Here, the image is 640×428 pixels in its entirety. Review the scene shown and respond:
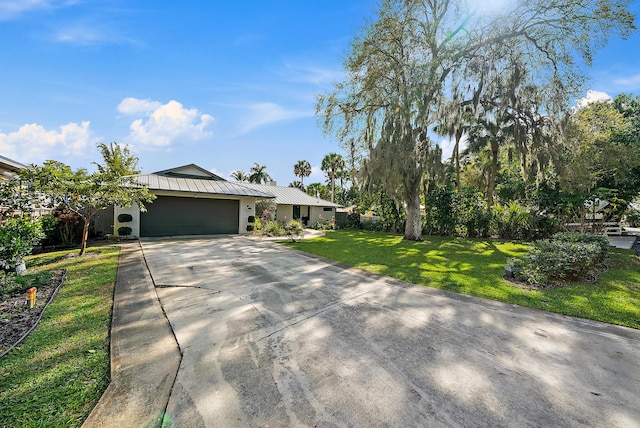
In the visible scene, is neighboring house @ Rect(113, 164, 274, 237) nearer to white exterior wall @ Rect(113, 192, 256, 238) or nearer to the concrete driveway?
white exterior wall @ Rect(113, 192, 256, 238)

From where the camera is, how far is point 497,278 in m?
5.75

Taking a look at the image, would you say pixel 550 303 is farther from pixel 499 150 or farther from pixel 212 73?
pixel 499 150

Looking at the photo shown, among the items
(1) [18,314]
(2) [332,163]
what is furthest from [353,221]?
(1) [18,314]

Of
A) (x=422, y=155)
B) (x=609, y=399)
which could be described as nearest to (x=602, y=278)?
(x=609, y=399)

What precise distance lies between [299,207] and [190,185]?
9263 mm

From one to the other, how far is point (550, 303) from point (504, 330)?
1.69 m

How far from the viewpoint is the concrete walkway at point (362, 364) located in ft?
6.08

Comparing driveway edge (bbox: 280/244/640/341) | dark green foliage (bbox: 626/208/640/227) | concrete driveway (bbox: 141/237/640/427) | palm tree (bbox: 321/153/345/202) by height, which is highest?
palm tree (bbox: 321/153/345/202)

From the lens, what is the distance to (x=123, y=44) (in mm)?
6898

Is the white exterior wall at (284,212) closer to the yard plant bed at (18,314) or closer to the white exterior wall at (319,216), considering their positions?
the white exterior wall at (319,216)

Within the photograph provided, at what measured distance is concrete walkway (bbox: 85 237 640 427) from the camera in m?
1.85

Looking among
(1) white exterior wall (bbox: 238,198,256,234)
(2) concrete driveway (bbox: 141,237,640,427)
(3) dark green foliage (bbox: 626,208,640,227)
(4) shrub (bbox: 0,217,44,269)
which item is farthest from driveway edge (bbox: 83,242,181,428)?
(3) dark green foliage (bbox: 626,208,640,227)

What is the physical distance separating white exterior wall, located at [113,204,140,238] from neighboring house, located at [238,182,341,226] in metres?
8.93

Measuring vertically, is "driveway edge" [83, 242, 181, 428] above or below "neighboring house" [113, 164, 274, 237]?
below
